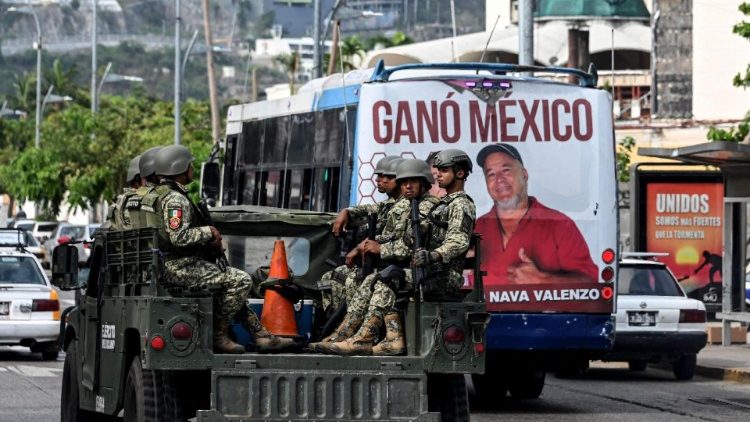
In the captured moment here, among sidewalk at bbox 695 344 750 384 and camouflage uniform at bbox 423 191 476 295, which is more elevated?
camouflage uniform at bbox 423 191 476 295

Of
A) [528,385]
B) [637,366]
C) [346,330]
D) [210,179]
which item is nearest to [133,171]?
[346,330]

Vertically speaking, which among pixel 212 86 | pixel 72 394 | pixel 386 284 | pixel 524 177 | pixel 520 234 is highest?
pixel 212 86

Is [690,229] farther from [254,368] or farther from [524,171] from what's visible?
[254,368]

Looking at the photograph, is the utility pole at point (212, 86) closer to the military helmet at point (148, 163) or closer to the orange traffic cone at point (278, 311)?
the military helmet at point (148, 163)

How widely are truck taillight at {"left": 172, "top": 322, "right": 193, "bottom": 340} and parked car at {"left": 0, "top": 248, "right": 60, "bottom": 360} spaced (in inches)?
498

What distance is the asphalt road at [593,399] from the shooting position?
658 inches

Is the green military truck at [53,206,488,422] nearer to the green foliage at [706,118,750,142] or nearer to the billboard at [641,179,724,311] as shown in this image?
the green foliage at [706,118,750,142]

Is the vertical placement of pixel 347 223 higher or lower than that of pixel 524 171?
lower

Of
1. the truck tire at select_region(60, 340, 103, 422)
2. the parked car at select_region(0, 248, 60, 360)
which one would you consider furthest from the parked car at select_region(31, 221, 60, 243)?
the truck tire at select_region(60, 340, 103, 422)

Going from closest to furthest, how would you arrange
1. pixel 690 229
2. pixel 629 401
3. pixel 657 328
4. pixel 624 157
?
pixel 629 401 < pixel 657 328 < pixel 690 229 < pixel 624 157

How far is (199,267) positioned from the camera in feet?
35.7

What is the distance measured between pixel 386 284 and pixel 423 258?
1.20ft

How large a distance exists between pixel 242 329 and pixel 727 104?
36891 millimetres

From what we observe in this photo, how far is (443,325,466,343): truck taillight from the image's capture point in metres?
10.7
